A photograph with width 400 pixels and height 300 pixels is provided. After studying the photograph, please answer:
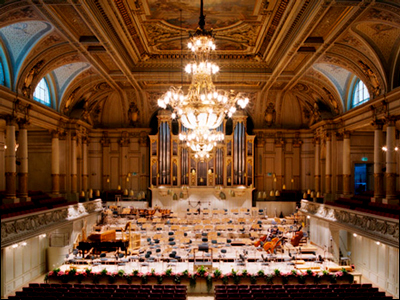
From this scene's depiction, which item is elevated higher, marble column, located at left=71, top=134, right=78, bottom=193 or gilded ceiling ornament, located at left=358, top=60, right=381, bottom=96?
gilded ceiling ornament, located at left=358, top=60, right=381, bottom=96

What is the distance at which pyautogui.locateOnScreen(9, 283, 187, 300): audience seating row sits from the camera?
1066 cm

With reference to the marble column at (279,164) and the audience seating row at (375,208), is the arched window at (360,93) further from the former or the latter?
the marble column at (279,164)

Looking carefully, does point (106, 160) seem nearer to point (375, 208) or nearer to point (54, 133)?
point (54, 133)

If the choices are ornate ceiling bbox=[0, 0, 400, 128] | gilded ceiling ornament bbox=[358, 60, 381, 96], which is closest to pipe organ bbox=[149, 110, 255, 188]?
ornate ceiling bbox=[0, 0, 400, 128]

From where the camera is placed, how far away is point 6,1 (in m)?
10.8

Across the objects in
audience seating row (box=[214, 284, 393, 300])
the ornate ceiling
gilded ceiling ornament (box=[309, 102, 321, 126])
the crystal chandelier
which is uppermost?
the ornate ceiling

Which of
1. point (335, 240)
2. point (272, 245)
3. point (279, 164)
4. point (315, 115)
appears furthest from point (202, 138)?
point (279, 164)

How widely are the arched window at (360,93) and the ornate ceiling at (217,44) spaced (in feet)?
1.44

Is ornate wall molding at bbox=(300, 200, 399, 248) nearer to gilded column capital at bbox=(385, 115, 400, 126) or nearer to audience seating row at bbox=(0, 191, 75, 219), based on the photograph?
gilded column capital at bbox=(385, 115, 400, 126)

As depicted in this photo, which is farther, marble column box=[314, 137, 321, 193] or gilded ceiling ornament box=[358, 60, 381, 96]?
marble column box=[314, 137, 321, 193]

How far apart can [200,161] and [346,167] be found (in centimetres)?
932

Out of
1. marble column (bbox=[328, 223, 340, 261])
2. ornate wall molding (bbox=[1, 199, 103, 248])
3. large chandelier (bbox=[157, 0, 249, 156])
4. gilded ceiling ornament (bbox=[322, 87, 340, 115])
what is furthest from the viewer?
gilded ceiling ornament (bbox=[322, 87, 340, 115])

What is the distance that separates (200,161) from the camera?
2458 centimetres

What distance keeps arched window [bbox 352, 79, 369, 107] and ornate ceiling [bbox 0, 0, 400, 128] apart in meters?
0.44
